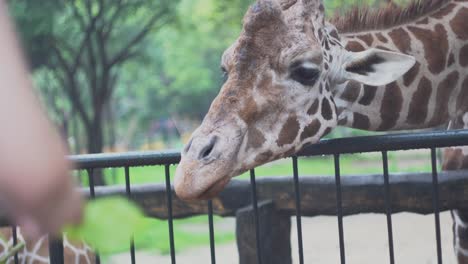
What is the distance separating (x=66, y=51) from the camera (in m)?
16.5

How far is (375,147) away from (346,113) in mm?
637

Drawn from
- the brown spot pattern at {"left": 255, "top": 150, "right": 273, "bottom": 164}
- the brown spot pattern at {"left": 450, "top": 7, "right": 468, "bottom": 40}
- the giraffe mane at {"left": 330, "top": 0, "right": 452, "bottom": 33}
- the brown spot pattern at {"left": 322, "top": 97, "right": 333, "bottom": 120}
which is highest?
the giraffe mane at {"left": 330, "top": 0, "right": 452, "bottom": 33}

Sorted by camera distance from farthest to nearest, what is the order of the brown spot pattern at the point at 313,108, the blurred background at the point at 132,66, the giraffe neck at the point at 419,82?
the blurred background at the point at 132,66 < the giraffe neck at the point at 419,82 < the brown spot pattern at the point at 313,108

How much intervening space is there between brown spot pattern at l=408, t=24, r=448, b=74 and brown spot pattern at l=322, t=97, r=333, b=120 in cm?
76

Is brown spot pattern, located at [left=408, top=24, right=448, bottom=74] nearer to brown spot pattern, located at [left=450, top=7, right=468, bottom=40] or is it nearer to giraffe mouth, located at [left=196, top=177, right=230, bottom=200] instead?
brown spot pattern, located at [left=450, top=7, right=468, bottom=40]

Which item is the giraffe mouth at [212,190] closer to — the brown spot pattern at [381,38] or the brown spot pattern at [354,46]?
the brown spot pattern at [354,46]

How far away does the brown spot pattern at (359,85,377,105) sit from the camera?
3314mm

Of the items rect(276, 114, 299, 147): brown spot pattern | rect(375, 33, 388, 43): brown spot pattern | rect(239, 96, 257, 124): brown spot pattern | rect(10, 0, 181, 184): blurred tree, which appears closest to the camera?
rect(239, 96, 257, 124): brown spot pattern

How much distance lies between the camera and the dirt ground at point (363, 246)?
27.6 ft

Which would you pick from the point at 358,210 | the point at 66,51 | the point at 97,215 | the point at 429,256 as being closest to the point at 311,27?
the point at 358,210

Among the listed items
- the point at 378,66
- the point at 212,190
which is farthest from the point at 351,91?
the point at 212,190

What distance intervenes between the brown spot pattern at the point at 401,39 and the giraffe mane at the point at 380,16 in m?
0.10

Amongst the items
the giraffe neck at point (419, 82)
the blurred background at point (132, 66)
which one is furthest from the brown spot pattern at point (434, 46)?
the blurred background at point (132, 66)

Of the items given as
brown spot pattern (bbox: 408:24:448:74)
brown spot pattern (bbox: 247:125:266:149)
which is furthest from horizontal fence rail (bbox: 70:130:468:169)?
brown spot pattern (bbox: 408:24:448:74)
